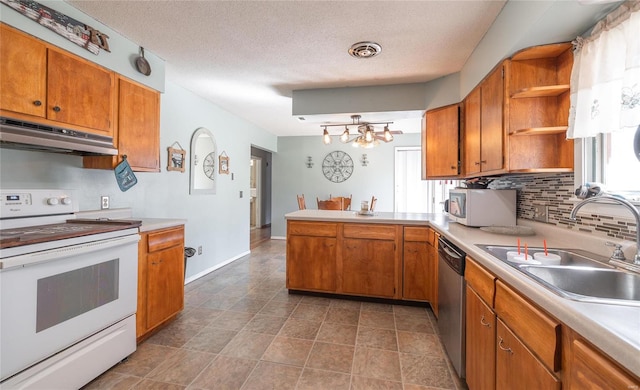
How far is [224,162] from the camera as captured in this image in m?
4.16

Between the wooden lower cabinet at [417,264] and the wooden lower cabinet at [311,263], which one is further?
the wooden lower cabinet at [311,263]

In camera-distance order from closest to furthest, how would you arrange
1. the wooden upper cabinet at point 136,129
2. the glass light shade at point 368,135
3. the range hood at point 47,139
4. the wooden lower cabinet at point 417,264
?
Result: the range hood at point 47,139 → the wooden upper cabinet at point 136,129 → the wooden lower cabinet at point 417,264 → the glass light shade at point 368,135

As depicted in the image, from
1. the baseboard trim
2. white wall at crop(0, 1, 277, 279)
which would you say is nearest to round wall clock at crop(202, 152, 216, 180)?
white wall at crop(0, 1, 277, 279)

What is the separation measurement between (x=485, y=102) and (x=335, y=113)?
169 cm

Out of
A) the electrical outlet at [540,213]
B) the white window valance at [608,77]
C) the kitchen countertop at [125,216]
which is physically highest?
the white window valance at [608,77]

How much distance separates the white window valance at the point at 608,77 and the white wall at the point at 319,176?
451cm

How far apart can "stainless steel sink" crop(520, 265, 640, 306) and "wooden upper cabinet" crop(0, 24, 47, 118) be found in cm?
272

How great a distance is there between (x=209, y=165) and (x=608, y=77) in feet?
12.8

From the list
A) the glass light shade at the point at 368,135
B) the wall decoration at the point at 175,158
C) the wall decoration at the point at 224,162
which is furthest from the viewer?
the wall decoration at the point at 224,162

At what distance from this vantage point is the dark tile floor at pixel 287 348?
170cm

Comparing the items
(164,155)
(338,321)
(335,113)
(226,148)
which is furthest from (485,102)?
(226,148)

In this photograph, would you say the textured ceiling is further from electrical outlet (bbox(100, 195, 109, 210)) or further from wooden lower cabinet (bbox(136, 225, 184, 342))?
wooden lower cabinet (bbox(136, 225, 184, 342))

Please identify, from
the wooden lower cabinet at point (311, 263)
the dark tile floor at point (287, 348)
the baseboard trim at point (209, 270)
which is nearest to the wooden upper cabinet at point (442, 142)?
the wooden lower cabinet at point (311, 263)

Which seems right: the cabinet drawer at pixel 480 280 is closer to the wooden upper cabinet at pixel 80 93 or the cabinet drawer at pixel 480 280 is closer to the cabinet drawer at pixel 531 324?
the cabinet drawer at pixel 531 324
